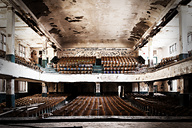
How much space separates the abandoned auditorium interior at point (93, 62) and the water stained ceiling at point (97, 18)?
0.06 m

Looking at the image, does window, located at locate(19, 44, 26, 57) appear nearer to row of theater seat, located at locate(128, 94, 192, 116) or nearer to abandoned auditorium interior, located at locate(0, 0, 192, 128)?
abandoned auditorium interior, located at locate(0, 0, 192, 128)

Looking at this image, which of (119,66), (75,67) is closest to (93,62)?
(75,67)

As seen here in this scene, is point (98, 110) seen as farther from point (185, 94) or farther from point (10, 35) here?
point (10, 35)

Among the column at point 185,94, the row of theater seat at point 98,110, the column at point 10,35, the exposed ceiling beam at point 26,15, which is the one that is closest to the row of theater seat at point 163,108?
the column at point 185,94

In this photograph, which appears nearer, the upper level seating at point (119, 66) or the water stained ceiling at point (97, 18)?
the water stained ceiling at point (97, 18)

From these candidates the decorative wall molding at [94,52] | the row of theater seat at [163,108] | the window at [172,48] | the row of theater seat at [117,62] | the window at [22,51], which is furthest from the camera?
the decorative wall molding at [94,52]

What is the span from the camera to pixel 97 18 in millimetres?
13422

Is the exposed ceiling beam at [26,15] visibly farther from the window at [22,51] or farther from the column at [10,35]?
the window at [22,51]

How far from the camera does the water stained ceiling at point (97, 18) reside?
430 inches

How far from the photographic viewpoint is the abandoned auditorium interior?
595 centimetres

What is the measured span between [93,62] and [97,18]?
501cm

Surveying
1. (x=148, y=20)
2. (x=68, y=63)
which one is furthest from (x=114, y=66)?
(x=148, y=20)

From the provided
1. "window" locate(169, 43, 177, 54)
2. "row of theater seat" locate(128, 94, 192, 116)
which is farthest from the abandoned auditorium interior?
"window" locate(169, 43, 177, 54)

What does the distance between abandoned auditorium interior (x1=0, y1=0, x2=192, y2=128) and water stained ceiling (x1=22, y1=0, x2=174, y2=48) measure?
62mm
